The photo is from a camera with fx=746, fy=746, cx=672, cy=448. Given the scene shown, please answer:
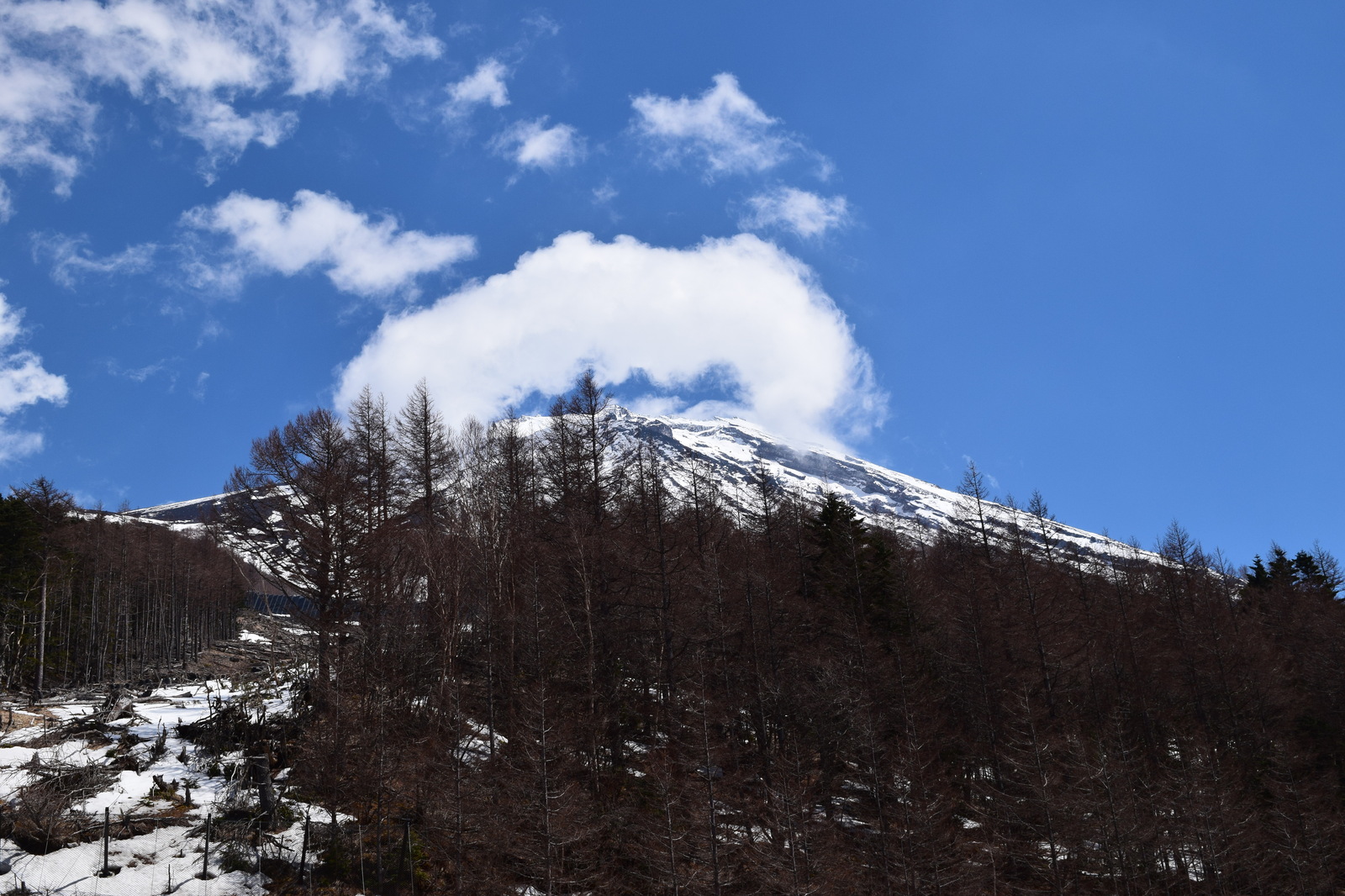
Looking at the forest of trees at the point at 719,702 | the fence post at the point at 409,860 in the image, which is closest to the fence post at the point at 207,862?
the forest of trees at the point at 719,702

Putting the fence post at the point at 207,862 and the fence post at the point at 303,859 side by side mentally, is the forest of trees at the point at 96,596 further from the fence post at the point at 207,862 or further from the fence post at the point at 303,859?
the fence post at the point at 303,859

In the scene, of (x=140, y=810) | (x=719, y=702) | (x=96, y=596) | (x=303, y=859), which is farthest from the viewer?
(x=96, y=596)

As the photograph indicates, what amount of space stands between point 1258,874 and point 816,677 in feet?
71.4

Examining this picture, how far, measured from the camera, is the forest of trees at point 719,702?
84.0 feet

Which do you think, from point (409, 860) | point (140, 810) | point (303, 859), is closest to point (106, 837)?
point (140, 810)

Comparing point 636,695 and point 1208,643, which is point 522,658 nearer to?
point 636,695

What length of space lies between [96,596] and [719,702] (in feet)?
167

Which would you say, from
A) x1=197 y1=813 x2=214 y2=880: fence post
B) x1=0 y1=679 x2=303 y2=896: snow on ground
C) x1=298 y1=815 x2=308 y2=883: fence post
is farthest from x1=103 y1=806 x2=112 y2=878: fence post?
x1=298 y1=815 x2=308 y2=883: fence post

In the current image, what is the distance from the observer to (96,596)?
5659 centimetres

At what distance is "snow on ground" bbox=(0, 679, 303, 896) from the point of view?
70.7 ft

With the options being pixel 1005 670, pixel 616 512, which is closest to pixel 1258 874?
pixel 1005 670

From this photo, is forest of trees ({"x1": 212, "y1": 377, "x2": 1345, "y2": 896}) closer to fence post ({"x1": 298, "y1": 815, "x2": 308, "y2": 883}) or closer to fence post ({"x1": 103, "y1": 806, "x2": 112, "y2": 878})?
fence post ({"x1": 298, "y1": 815, "x2": 308, "y2": 883})

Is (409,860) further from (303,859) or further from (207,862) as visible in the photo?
(207,862)

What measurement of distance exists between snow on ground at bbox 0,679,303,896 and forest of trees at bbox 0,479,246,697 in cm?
790
